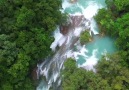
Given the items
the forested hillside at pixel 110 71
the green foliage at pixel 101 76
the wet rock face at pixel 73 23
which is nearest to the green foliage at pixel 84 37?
the wet rock face at pixel 73 23

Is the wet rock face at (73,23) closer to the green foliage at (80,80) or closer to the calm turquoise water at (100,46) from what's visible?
the calm turquoise water at (100,46)

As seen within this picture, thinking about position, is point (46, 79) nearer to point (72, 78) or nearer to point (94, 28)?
point (72, 78)

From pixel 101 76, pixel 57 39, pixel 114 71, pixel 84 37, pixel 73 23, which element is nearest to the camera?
pixel 114 71

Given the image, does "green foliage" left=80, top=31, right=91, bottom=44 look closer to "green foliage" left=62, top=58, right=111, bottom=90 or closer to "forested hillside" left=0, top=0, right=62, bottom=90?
"forested hillside" left=0, top=0, right=62, bottom=90

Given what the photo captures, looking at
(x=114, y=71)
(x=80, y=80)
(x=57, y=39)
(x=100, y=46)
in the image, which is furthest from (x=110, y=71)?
(x=57, y=39)

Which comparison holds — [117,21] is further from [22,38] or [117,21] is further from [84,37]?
[22,38]

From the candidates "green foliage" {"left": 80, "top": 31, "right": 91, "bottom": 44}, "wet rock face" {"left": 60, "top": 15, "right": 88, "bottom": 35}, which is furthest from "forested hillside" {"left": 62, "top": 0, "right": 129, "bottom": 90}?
"wet rock face" {"left": 60, "top": 15, "right": 88, "bottom": 35}
